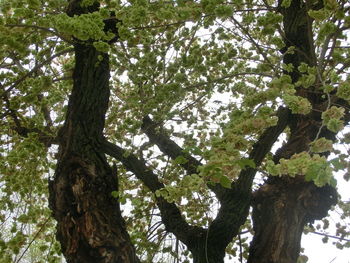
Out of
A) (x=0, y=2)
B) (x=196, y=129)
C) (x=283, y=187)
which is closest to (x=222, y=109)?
(x=196, y=129)

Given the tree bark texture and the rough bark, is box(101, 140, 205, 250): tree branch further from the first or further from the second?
the tree bark texture

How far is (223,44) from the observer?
4930mm

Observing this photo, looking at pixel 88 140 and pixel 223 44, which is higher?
pixel 223 44

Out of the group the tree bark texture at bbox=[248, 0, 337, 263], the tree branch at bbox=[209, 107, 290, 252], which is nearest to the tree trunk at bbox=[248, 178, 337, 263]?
the tree bark texture at bbox=[248, 0, 337, 263]

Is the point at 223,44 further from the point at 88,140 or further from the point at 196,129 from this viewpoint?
the point at 88,140

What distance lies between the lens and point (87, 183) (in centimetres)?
344

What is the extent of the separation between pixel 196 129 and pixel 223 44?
3.56 ft

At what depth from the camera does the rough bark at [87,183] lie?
3.18 metres

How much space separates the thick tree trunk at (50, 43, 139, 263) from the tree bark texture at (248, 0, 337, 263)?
125 cm

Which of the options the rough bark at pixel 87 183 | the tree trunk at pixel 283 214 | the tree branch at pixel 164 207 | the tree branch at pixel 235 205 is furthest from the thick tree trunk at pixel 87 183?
the tree trunk at pixel 283 214

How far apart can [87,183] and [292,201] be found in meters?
1.89

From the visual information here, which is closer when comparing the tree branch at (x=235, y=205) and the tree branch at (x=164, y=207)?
the tree branch at (x=235, y=205)

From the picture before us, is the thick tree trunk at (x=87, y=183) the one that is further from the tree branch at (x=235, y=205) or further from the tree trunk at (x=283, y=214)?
the tree trunk at (x=283, y=214)

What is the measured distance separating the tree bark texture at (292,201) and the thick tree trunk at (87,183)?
1249mm
